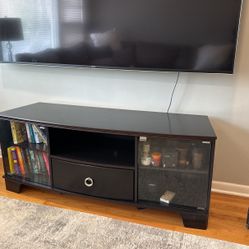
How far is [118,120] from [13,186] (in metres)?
0.93

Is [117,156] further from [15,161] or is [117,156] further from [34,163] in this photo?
[15,161]

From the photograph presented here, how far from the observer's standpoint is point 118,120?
5.88ft

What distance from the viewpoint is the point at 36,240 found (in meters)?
1.52

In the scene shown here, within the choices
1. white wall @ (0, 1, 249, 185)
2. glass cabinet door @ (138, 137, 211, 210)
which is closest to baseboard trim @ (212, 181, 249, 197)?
white wall @ (0, 1, 249, 185)

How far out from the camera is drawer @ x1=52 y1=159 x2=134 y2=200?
1.72m

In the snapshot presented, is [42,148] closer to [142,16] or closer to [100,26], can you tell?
[100,26]

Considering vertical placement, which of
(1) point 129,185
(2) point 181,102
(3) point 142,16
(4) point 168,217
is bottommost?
(4) point 168,217

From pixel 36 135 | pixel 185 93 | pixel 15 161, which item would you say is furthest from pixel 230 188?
pixel 15 161

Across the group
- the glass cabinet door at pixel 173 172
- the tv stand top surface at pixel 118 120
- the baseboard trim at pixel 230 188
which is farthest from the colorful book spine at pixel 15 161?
the baseboard trim at pixel 230 188

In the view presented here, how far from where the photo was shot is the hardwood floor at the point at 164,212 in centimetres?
162

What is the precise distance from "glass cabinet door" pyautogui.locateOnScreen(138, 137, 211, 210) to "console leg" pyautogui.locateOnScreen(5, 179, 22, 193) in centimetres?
89

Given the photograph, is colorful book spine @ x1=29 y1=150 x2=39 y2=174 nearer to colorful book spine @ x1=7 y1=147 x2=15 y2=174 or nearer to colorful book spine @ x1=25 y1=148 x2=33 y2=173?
colorful book spine @ x1=25 y1=148 x2=33 y2=173

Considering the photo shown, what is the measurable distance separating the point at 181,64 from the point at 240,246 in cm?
110

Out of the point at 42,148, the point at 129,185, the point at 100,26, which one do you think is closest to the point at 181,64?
the point at 100,26
